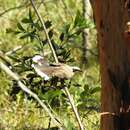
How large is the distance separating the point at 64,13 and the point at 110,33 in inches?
137

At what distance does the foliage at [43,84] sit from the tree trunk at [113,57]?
16cm

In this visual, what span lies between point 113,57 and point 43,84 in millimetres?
464

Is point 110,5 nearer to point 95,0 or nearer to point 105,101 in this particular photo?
point 95,0

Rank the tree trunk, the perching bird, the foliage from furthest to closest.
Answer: the foliage, the tree trunk, the perching bird

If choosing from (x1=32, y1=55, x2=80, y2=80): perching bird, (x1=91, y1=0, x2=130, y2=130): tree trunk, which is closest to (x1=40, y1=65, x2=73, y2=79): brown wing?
(x1=32, y1=55, x2=80, y2=80): perching bird

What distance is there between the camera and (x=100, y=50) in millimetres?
1763

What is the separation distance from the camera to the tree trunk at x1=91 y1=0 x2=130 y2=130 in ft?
5.47

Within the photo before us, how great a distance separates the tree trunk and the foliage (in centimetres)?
16

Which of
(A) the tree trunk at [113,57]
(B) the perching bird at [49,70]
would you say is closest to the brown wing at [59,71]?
(B) the perching bird at [49,70]

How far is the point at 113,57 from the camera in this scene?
1.70 m

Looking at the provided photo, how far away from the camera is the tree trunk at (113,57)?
1.67 meters

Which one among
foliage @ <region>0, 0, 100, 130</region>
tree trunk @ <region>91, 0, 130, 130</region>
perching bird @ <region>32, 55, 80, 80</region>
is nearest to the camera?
perching bird @ <region>32, 55, 80, 80</region>

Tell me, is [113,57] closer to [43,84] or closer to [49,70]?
[49,70]

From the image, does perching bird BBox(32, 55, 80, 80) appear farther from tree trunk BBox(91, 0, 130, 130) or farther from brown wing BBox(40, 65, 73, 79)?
tree trunk BBox(91, 0, 130, 130)
